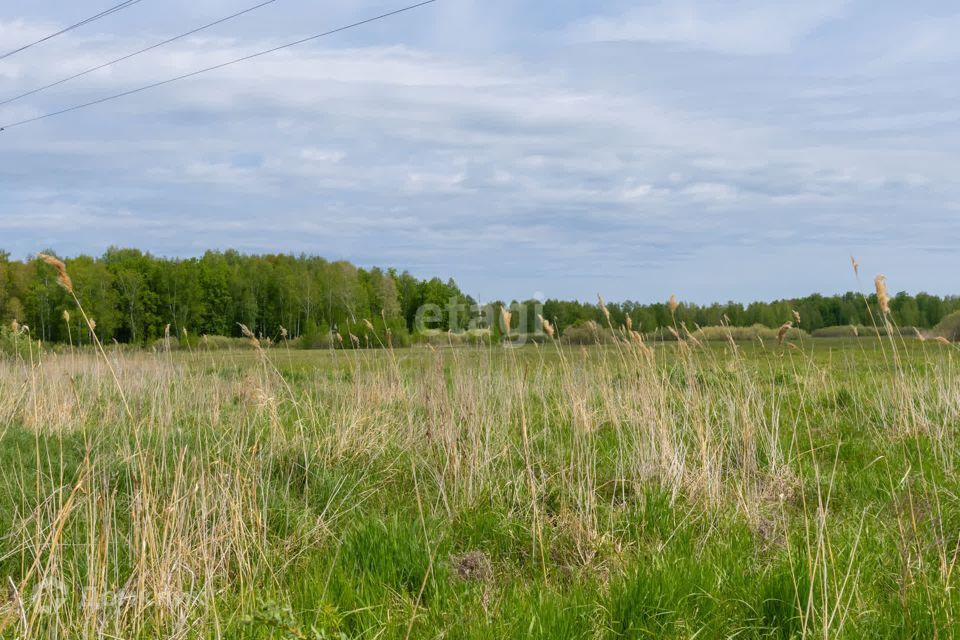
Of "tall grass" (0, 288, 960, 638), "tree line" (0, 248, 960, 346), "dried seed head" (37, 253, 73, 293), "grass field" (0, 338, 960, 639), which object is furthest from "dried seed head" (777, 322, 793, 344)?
"tree line" (0, 248, 960, 346)

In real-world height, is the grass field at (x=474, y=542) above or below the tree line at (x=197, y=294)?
below

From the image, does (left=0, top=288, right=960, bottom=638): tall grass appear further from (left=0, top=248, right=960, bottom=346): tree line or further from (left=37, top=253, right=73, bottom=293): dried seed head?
(left=0, top=248, right=960, bottom=346): tree line

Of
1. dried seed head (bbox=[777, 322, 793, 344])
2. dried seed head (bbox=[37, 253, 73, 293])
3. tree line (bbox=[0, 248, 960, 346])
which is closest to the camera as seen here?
dried seed head (bbox=[37, 253, 73, 293])

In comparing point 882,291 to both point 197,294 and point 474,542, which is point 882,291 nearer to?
point 474,542

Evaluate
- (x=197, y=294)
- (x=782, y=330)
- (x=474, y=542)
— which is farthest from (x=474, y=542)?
(x=197, y=294)

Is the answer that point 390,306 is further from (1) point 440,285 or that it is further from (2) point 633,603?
(2) point 633,603

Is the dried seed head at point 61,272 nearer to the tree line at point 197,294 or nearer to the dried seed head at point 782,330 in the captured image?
the dried seed head at point 782,330

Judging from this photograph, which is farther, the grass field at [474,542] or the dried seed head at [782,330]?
the dried seed head at [782,330]

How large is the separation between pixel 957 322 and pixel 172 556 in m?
18.4

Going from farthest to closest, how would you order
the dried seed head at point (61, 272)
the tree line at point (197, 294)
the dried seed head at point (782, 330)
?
1. the tree line at point (197, 294)
2. the dried seed head at point (782, 330)
3. the dried seed head at point (61, 272)

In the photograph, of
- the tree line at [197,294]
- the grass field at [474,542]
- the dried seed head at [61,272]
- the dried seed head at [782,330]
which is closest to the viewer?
the dried seed head at [61,272]

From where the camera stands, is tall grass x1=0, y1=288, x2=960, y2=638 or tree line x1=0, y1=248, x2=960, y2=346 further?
tree line x1=0, y1=248, x2=960, y2=346

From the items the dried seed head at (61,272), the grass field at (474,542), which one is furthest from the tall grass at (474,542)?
the dried seed head at (61,272)

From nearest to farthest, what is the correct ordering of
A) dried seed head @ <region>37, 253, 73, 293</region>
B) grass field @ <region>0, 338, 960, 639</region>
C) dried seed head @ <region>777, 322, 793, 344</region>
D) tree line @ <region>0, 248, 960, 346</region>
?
dried seed head @ <region>37, 253, 73, 293</region>
grass field @ <region>0, 338, 960, 639</region>
dried seed head @ <region>777, 322, 793, 344</region>
tree line @ <region>0, 248, 960, 346</region>
